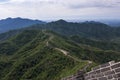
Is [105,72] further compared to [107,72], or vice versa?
[105,72]

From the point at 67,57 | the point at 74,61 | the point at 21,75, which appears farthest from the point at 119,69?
the point at 21,75

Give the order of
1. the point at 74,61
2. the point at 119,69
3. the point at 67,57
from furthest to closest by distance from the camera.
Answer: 1. the point at 67,57
2. the point at 74,61
3. the point at 119,69

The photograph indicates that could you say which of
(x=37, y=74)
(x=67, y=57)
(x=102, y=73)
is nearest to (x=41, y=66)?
(x=37, y=74)

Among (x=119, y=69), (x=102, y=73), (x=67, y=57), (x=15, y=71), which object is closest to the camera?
(x=119, y=69)

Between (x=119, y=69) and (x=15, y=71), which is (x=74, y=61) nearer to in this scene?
(x=15, y=71)

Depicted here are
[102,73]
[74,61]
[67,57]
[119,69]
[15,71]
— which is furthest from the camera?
[15,71]

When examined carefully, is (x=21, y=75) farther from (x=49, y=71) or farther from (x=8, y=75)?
(x=49, y=71)

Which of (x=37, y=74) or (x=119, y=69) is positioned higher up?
(x=119, y=69)

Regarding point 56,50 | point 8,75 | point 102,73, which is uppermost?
point 102,73

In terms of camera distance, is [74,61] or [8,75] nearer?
[74,61]
